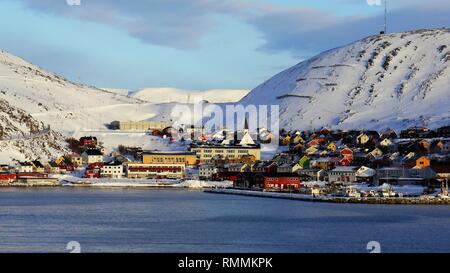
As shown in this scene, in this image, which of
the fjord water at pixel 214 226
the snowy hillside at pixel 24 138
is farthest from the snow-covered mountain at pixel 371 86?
the fjord water at pixel 214 226

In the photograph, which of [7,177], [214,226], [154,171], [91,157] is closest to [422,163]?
[154,171]

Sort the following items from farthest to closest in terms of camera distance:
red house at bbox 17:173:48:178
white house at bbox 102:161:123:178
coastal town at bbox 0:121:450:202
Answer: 1. white house at bbox 102:161:123:178
2. red house at bbox 17:173:48:178
3. coastal town at bbox 0:121:450:202

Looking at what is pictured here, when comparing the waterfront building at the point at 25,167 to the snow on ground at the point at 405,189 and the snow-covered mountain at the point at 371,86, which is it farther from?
the snow-covered mountain at the point at 371,86

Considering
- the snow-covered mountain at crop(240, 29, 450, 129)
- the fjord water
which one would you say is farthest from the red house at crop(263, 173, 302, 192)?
the snow-covered mountain at crop(240, 29, 450, 129)

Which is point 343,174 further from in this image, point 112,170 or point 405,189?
point 112,170

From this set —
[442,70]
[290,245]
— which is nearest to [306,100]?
[442,70]

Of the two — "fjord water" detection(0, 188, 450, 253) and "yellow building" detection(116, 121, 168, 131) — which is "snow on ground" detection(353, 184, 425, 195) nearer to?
"fjord water" detection(0, 188, 450, 253)
